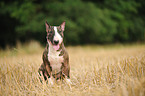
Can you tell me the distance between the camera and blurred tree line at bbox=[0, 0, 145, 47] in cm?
966

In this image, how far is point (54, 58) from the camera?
2.48 m

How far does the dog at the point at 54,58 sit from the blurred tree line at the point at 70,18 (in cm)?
674

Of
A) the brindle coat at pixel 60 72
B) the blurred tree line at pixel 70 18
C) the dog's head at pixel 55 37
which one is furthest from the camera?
the blurred tree line at pixel 70 18

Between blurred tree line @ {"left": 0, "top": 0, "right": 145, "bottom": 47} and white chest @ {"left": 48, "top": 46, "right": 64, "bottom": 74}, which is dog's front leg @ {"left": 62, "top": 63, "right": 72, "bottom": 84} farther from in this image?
blurred tree line @ {"left": 0, "top": 0, "right": 145, "bottom": 47}

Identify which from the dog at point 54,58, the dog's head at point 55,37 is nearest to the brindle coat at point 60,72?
the dog at point 54,58

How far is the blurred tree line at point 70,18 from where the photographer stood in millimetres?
9656

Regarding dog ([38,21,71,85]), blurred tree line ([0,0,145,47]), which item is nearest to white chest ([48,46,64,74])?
dog ([38,21,71,85])

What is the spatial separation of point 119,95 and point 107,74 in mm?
923

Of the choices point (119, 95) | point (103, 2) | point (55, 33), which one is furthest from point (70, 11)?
point (119, 95)

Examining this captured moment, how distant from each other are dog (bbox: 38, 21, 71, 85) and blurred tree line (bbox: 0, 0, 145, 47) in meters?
6.74

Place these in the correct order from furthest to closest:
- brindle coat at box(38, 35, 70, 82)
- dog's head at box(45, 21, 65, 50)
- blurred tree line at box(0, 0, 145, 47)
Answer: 1. blurred tree line at box(0, 0, 145, 47)
2. brindle coat at box(38, 35, 70, 82)
3. dog's head at box(45, 21, 65, 50)

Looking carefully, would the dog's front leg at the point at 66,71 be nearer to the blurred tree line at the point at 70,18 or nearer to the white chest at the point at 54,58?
the white chest at the point at 54,58

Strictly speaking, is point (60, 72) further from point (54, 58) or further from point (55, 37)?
point (55, 37)

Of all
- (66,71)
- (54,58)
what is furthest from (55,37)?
(66,71)
